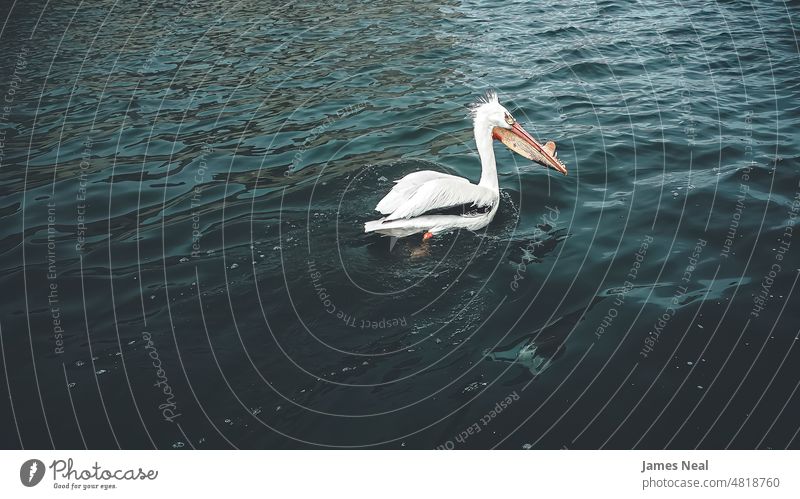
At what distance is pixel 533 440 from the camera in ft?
17.8

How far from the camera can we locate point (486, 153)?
899cm

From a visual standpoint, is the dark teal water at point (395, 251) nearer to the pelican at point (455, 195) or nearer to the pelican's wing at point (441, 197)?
the pelican at point (455, 195)

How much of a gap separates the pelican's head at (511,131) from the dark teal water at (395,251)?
637mm

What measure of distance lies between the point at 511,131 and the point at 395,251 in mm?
2546

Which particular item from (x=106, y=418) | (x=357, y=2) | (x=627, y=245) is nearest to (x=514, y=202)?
(x=627, y=245)

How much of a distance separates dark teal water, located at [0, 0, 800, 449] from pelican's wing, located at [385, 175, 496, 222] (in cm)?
51

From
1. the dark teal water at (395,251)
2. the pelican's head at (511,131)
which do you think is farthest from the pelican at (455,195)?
the dark teal water at (395,251)

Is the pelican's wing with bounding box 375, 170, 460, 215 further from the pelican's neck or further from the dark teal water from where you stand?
the pelican's neck

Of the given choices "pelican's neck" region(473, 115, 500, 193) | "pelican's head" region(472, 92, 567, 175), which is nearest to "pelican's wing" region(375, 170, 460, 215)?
"pelican's neck" region(473, 115, 500, 193)

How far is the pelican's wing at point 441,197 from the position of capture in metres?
7.84

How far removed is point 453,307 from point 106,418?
3579mm

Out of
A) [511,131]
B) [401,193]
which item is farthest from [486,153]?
[401,193]

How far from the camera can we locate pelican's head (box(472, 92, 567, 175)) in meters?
8.95

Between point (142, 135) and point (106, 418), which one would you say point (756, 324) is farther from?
point (142, 135)
